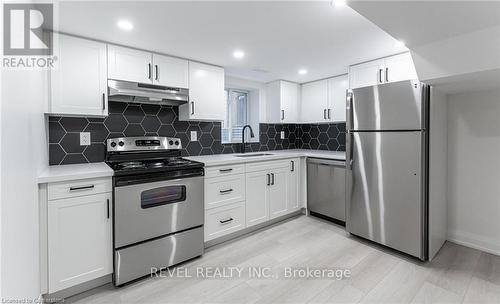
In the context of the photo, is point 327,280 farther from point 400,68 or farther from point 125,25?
point 125,25

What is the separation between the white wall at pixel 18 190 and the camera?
882 millimetres

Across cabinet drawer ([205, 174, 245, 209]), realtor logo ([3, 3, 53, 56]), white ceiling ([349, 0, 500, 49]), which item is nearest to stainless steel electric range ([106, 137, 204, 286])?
cabinet drawer ([205, 174, 245, 209])

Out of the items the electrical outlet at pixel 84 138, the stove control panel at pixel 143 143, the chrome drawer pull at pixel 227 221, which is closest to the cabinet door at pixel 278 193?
the chrome drawer pull at pixel 227 221

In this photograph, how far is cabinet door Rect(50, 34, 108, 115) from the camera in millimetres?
1966

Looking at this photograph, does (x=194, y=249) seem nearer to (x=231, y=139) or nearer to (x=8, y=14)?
(x=231, y=139)

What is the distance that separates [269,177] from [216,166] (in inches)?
31.5

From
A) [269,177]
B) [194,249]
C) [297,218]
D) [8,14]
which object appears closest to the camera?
[8,14]

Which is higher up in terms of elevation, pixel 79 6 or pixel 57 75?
pixel 79 6

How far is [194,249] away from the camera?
2.26 m

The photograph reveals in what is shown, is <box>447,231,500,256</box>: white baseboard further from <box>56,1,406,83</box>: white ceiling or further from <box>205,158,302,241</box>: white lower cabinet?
<box>56,1,406,83</box>: white ceiling

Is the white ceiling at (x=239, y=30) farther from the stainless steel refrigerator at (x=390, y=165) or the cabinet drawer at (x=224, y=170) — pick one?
the cabinet drawer at (x=224, y=170)

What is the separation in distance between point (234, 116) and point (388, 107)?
2180 mm

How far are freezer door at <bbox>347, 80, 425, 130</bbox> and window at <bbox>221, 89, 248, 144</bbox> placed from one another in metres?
1.70

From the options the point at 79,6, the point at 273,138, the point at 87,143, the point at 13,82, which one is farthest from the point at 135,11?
the point at 273,138
